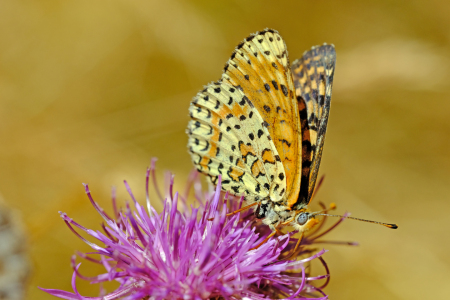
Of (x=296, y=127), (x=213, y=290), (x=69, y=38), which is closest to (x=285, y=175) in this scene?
(x=296, y=127)

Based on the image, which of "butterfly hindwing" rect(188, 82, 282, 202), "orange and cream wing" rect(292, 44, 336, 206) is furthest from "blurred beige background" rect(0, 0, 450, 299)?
"orange and cream wing" rect(292, 44, 336, 206)

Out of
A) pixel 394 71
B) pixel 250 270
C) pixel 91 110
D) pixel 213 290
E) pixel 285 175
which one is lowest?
pixel 213 290

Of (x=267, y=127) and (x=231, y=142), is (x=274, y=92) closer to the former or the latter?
(x=267, y=127)

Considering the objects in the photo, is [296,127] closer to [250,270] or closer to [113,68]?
[250,270]

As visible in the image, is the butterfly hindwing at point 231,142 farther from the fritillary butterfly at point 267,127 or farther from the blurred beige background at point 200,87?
the blurred beige background at point 200,87

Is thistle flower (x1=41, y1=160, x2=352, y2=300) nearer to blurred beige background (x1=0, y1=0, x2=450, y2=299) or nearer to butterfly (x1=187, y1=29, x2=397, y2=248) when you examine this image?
butterfly (x1=187, y1=29, x2=397, y2=248)

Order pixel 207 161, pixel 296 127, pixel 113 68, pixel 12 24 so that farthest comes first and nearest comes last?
pixel 113 68 < pixel 12 24 < pixel 207 161 < pixel 296 127

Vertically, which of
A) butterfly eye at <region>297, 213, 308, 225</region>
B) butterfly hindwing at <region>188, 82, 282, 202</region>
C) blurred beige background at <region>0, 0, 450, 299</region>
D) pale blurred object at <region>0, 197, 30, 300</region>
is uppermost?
blurred beige background at <region>0, 0, 450, 299</region>
